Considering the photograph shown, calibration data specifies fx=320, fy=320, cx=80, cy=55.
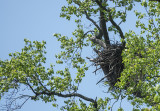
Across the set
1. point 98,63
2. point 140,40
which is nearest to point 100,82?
point 98,63

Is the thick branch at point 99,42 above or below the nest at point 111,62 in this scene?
above

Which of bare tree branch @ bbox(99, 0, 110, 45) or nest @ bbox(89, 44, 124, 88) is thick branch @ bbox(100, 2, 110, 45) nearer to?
bare tree branch @ bbox(99, 0, 110, 45)

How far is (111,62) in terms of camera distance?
494 inches

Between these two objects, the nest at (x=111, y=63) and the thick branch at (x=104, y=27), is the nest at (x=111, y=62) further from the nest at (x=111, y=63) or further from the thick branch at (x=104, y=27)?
the thick branch at (x=104, y=27)

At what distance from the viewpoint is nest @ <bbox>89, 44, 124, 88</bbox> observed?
12.7 m

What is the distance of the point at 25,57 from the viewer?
43.5 feet

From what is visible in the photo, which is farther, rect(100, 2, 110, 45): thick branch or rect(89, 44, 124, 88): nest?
rect(100, 2, 110, 45): thick branch

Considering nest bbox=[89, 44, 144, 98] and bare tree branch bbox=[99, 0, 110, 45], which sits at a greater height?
bare tree branch bbox=[99, 0, 110, 45]

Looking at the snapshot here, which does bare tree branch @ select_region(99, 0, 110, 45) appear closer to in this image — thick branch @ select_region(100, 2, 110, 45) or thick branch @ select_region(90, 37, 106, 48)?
thick branch @ select_region(100, 2, 110, 45)

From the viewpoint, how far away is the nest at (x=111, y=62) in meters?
12.7

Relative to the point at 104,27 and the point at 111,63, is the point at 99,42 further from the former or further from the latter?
the point at 111,63

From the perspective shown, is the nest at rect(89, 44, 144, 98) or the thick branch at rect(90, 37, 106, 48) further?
the thick branch at rect(90, 37, 106, 48)

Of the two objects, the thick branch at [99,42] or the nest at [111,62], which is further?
the thick branch at [99,42]

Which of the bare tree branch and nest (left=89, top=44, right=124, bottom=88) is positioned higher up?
the bare tree branch
